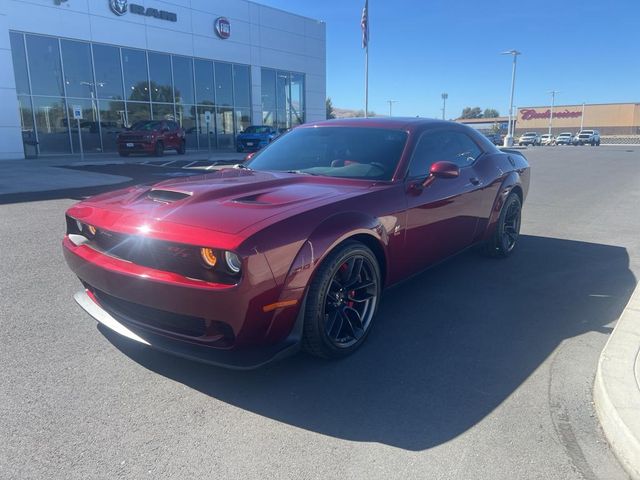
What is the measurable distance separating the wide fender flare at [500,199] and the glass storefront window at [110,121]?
22.0m

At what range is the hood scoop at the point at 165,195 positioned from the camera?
9.95 ft

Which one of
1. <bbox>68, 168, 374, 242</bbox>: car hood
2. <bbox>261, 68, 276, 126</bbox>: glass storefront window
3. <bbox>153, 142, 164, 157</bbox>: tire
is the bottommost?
<bbox>153, 142, 164, 157</bbox>: tire

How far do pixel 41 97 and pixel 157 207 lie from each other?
21.9 m

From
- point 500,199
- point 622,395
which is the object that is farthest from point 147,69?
point 622,395

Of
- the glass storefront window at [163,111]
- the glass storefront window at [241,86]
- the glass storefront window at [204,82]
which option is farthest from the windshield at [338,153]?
the glass storefront window at [241,86]

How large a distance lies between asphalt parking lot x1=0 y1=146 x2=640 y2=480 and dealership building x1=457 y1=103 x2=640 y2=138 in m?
80.1

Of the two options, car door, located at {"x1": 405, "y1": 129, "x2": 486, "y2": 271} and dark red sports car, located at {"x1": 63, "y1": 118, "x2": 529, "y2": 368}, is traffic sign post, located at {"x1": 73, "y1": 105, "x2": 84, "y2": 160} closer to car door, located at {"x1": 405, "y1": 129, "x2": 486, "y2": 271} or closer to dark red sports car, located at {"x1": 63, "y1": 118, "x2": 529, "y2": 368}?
dark red sports car, located at {"x1": 63, "y1": 118, "x2": 529, "y2": 368}

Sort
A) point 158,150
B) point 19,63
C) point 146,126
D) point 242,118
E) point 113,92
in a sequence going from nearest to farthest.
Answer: point 19,63 → point 146,126 → point 158,150 → point 113,92 → point 242,118

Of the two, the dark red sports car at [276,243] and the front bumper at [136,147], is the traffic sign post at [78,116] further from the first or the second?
the dark red sports car at [276,243]

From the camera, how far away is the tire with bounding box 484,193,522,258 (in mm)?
5367

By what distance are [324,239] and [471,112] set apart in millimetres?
149628

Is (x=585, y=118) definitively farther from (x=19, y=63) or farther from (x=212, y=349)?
(x=212, y=349)

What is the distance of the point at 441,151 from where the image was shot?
14.3 feet

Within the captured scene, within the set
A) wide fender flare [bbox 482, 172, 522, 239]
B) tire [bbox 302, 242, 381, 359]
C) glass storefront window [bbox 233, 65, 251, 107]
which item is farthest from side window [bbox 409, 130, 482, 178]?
glass storefront window [bbox 233, 65, 251, 107]
